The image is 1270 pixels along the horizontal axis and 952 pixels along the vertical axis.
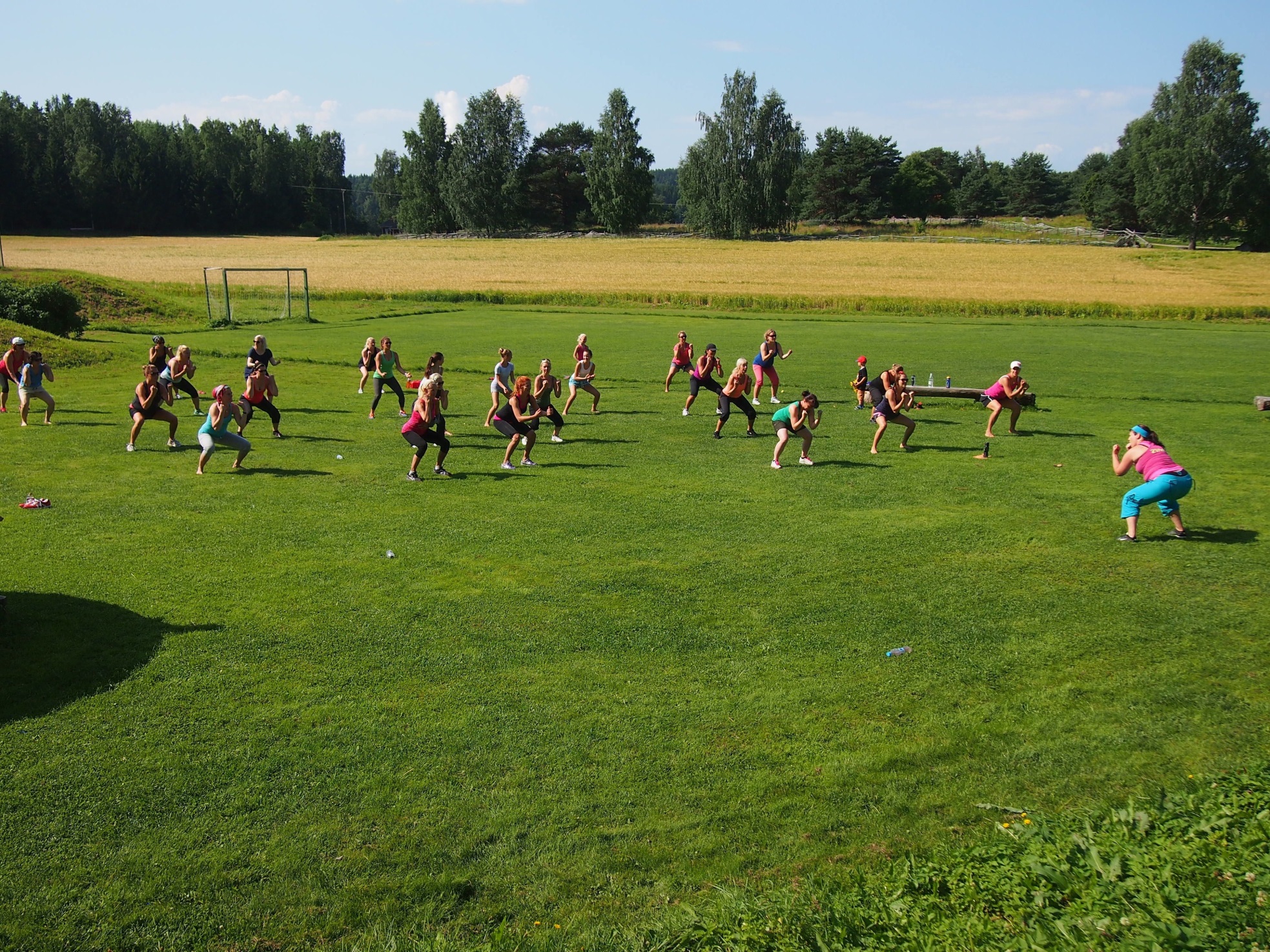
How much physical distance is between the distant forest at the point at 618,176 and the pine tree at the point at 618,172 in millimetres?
194

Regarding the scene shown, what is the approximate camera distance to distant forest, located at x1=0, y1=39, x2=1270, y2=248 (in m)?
90.1

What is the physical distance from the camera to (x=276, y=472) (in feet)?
55.6

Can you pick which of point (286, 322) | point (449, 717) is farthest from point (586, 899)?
point (286, 322)

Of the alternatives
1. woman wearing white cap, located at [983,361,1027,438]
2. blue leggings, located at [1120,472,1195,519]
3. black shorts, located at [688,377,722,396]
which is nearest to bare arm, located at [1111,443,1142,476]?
blue leggings, located at [1120,472,1195,519]

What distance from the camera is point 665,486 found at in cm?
1641

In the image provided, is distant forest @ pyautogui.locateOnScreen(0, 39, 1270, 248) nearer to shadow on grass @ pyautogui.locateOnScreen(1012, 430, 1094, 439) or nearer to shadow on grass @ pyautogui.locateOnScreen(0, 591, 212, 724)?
shadow on grass @ pyautogui.locateOnScreen(1012, 430, 1094, 439)

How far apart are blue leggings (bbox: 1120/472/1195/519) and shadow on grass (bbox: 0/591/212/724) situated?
12.3 m

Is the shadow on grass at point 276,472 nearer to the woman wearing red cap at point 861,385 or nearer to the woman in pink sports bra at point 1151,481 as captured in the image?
the woman in pink sports bra at point 1151,481

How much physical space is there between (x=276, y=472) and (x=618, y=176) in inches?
4054

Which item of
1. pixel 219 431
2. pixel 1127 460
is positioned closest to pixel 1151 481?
pixel 1127 460

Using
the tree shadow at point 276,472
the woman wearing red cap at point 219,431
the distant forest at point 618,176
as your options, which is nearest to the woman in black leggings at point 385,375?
the tree shadow at point 276,472

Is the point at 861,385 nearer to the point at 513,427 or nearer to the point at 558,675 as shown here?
the point at 513,427

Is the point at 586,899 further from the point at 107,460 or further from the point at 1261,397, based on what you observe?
the point at 1261,397

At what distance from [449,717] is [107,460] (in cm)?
1276
